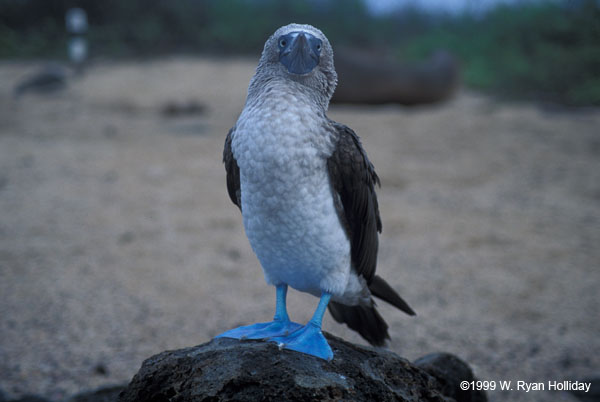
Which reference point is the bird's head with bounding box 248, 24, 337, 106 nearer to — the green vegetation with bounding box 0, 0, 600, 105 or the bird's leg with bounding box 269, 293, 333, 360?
the bird's leg with bounding box 269, 293, 333, 360

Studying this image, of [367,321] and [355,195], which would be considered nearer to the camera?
[355,195]

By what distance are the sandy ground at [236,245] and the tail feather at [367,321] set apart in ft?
3.51

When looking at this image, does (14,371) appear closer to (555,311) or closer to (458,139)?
(555,311)

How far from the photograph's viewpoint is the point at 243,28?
1652cm

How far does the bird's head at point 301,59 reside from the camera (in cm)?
206

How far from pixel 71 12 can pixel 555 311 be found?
1800cm

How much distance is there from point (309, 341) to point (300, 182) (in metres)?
0.69

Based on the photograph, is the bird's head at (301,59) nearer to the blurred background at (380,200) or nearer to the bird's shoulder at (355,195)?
the bird's shoulder at (355,195)

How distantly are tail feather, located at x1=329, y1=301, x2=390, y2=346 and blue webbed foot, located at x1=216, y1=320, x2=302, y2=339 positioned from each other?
51 cm

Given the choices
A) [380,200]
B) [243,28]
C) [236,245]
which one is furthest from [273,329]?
[243,28]

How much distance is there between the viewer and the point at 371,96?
11.1m

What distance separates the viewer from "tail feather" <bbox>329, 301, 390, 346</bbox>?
2674mm

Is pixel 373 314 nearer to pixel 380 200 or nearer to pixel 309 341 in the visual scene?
pixel 309 341

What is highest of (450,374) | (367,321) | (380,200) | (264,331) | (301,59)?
(301,59)
